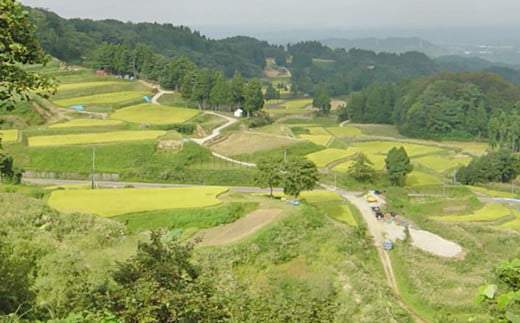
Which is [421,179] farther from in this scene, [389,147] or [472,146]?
[472,146]

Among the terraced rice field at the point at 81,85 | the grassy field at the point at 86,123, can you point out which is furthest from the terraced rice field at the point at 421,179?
the terraced rice field at the point at 81,85

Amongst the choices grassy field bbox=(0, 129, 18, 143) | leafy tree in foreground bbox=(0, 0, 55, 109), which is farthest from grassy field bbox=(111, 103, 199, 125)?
leafy tree in foreground bbox=(0, 0, 55, 109)

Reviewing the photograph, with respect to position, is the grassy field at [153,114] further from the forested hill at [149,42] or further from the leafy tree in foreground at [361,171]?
the forested hill at [149,42]

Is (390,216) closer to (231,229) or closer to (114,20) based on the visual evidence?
(231,229)

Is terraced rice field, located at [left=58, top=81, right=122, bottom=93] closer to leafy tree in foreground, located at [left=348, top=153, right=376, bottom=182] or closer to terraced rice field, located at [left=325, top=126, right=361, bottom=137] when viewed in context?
terraced rice field, located at [left=325, top=126, right=361, bottom=137]

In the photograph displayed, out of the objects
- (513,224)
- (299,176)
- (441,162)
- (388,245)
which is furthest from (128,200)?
(441,162)

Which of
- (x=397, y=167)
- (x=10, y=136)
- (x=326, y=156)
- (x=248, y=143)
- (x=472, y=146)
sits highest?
(x=10, y=136)

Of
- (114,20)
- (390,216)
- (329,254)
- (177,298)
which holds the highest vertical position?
(114,20)

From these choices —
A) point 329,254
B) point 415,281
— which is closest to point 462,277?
point 415,281
